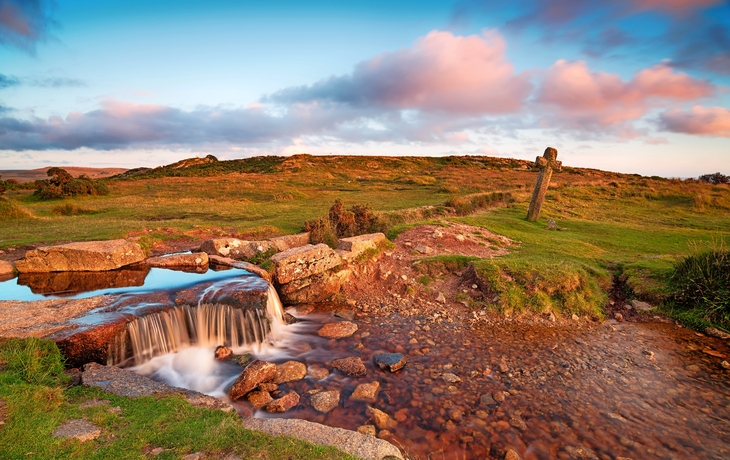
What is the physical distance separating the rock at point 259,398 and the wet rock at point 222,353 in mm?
1964

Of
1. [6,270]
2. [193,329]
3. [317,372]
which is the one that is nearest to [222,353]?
[193,329]

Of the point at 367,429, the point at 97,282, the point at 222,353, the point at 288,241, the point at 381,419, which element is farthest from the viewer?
the point at 288,241

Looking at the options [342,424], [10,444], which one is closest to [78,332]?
[10,444]

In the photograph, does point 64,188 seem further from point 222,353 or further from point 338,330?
point 338,330

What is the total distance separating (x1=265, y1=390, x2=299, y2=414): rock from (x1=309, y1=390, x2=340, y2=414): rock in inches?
11.9

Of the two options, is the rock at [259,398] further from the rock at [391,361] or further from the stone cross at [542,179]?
the stone cross at [542,179]

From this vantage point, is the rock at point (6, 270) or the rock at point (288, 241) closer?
the rock at point (6, 270)

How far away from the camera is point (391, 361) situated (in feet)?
24.9

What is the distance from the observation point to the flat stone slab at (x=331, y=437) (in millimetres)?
4570

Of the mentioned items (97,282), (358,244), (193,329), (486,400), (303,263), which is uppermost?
(358,244)

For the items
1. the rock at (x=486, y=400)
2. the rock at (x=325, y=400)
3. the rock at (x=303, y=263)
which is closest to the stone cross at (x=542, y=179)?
the rock at (x=303, y=263)

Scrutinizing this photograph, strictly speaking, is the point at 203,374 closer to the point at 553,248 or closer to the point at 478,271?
the point at 478,271

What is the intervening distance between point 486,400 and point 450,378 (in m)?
0.85

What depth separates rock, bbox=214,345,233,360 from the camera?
325 inches
